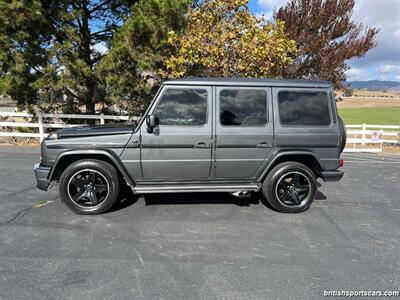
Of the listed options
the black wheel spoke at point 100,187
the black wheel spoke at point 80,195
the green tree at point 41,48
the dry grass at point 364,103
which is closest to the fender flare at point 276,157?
the black wheel spoke at point 100,187

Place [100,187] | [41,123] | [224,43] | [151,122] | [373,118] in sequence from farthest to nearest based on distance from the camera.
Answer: [373,118], [41,123], [224,43], [100,187], [151,122]

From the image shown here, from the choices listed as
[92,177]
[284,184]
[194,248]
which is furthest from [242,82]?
[92,177]

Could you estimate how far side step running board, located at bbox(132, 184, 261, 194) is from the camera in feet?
13.7

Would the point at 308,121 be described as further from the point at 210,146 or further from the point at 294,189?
the point at 210,146

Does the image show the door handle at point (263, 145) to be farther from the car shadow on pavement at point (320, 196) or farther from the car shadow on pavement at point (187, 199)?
the car shadow on pavement at point (320, 196)

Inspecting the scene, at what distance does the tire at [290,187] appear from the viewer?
14.4 ft

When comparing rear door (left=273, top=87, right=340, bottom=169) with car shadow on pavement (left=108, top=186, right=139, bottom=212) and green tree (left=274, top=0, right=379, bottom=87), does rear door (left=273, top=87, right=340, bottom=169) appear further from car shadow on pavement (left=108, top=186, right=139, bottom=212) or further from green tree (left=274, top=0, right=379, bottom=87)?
green tree (left=274, top=0, right=379, bottom=87)

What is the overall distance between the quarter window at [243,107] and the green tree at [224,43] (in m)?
4.81

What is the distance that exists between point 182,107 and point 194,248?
2.00 m

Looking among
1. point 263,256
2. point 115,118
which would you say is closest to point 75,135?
point 263,256

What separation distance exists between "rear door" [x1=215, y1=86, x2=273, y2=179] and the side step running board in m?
0.20

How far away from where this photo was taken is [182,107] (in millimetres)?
4168

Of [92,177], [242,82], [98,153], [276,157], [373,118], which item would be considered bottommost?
[92,177]

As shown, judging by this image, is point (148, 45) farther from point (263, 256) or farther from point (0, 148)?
point (263, 256)
